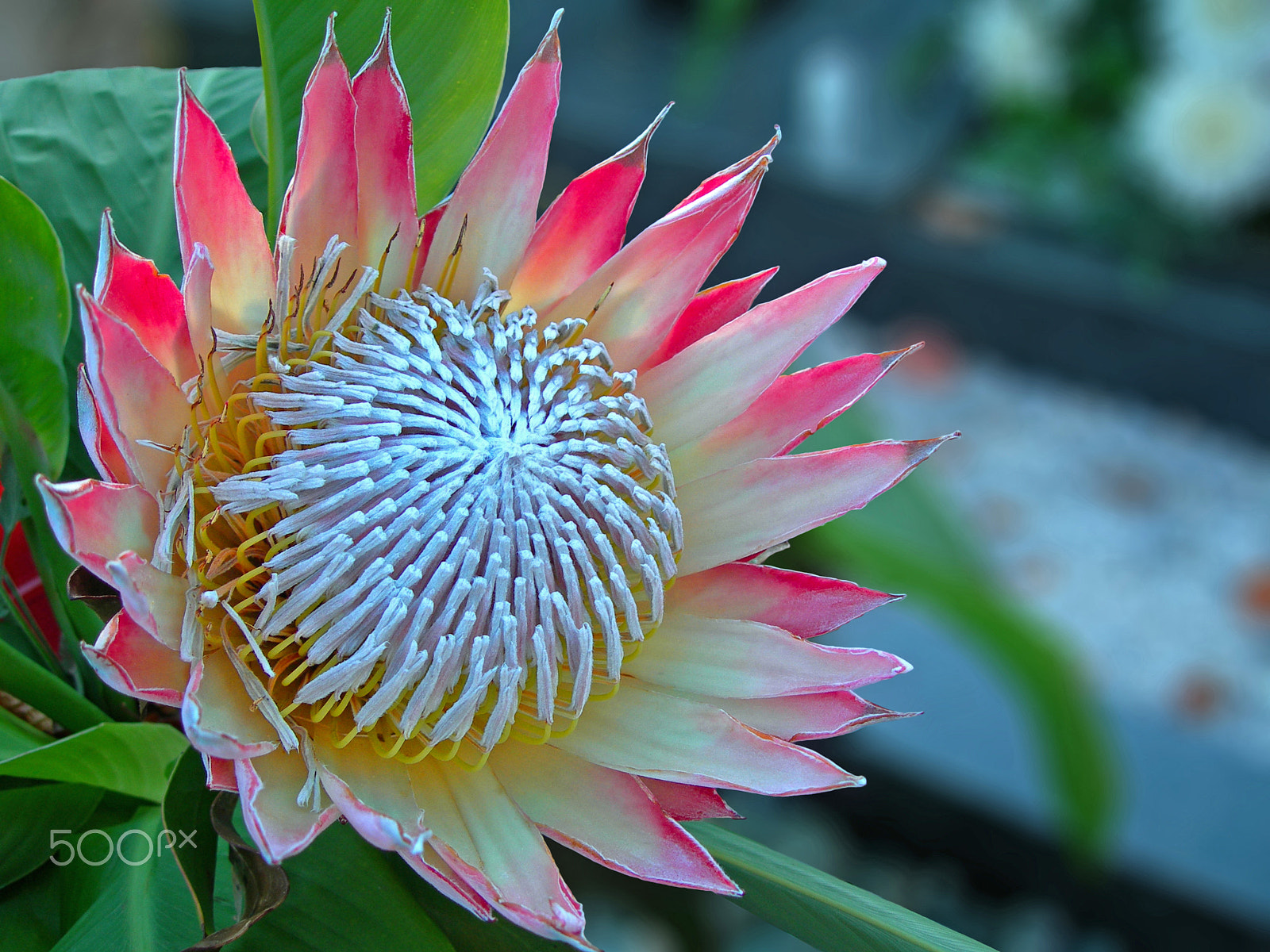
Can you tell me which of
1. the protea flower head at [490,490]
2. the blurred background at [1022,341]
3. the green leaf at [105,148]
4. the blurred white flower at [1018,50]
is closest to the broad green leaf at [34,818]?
the protea flower head at [490,490]

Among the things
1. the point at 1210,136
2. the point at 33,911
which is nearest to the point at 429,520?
the point at 33,911

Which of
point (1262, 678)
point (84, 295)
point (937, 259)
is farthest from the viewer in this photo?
point (937, 259)

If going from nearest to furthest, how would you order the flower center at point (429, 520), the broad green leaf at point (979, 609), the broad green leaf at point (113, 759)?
the broad green leaf at point (113, 759)
the flower center at point (429, 520)
the broad green leaf at point (979, 609)

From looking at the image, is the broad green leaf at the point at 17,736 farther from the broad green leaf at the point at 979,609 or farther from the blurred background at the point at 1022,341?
the blurred background at the point at 1022,341

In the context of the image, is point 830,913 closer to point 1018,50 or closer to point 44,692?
point 44,692

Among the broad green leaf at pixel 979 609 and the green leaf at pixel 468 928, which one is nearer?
the green leaf at pixel 468 928

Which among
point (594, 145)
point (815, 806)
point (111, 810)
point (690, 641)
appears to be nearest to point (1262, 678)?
point (815, 806)

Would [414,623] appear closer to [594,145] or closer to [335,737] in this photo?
[335,737]
